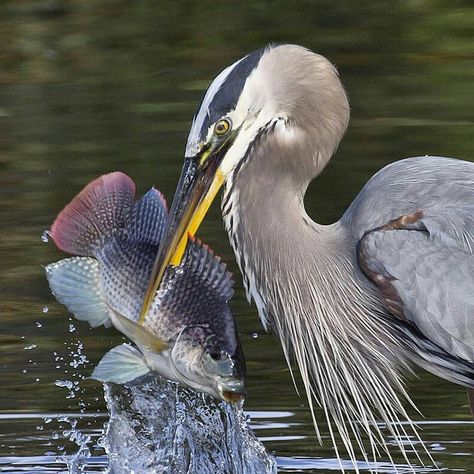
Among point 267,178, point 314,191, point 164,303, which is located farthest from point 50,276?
point 314,191

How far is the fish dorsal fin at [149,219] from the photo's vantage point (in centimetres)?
480

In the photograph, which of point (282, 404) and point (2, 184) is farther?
point (2, 184)

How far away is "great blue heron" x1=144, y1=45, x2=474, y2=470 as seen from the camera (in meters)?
4.70

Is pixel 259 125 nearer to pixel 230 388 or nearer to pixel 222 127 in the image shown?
pixel 222 127

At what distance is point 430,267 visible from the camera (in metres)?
4.89

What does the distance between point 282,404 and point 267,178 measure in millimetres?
1380

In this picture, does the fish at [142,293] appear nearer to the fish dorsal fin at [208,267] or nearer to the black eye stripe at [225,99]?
the fish dorsal fin at [208,267]

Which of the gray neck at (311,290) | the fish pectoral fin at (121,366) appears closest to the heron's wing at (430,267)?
the gray neck at (311,290)

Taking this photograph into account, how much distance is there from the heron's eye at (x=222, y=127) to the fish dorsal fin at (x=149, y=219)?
31 cm

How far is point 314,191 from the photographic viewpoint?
8188 millimetres

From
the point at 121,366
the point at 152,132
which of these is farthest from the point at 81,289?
the point at 152,132

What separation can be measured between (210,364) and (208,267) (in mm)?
351

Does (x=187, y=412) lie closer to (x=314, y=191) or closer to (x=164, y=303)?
(x=164, y=303)

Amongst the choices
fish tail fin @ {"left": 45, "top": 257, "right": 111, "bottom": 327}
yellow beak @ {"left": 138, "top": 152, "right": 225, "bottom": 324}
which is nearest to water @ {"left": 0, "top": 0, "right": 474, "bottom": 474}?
fish tail fin @ {"left": 45, "top": 257, "right": 111, "bottom": 327}
